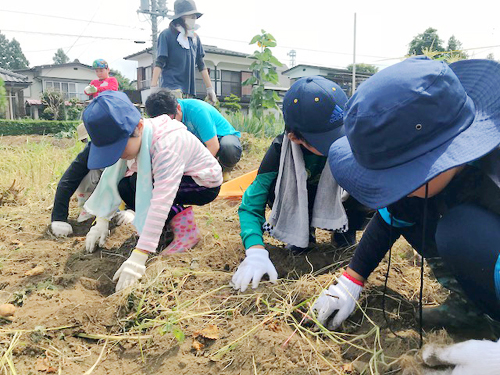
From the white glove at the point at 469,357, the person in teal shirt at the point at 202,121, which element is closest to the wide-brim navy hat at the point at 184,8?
the person in teal shirt at the point at 202,121

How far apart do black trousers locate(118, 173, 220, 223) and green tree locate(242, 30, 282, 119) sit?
4.27 metres

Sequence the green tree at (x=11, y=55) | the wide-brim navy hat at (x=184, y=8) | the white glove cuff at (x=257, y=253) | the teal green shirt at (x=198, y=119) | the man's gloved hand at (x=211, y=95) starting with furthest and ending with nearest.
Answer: the green tree at (x=11, y=55) < the man's gloved hand at (x=211, y=95) < the wide-brim navy hat at (x=184, y=8) < the teal green shirt at (x=198, y=119) < the white glove cuff at (x=257, y=253)

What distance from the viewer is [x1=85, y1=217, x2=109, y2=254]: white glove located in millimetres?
2096

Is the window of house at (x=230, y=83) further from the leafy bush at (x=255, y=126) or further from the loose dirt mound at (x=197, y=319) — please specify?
the loose dirt mound at (x=197, y=319)

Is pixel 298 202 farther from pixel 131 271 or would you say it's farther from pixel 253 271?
pixel 131 271

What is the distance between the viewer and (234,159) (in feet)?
12.3

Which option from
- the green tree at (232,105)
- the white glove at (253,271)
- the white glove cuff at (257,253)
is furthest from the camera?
the green tree at (232,105)

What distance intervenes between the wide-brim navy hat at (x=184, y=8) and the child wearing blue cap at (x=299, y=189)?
249 centimetres

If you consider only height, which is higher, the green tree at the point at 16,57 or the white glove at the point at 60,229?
A: the green tree at the point at 16,57

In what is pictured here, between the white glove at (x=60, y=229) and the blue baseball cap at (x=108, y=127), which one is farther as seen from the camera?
the white glove at (x=60, y=229)

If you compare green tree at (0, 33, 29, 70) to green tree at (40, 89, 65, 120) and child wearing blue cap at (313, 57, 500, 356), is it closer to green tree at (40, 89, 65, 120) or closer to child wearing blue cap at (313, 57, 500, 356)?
green tree at (40, 89, 65, 120)

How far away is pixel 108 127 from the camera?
1.70 m

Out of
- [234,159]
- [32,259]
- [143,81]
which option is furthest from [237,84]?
[32,259]

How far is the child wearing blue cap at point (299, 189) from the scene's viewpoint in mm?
1552
